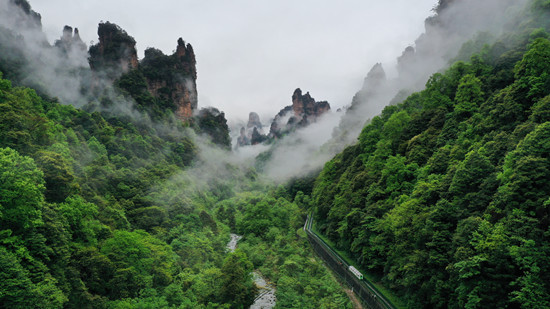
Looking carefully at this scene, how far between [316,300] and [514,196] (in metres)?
20.6

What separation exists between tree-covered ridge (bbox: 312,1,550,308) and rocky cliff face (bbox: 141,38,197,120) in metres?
87.9

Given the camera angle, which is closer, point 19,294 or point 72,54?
point 19,294

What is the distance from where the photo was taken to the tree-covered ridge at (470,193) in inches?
673

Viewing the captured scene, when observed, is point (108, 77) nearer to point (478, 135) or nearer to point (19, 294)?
point (19, 294)

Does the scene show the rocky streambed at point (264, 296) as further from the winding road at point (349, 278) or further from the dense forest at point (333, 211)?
the winding road at point (349, 278)

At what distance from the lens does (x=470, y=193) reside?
857 inches

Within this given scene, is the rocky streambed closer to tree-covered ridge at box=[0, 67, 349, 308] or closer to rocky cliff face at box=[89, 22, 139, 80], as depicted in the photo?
tree-covered ridge at box=[0, 67, 349, 308]

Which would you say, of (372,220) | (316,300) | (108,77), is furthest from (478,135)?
(108,77)

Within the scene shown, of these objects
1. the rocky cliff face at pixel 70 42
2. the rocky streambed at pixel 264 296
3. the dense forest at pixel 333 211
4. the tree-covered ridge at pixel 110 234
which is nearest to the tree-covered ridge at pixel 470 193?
the dense forest at pixel 333 211

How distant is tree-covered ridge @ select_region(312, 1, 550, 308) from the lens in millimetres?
17094

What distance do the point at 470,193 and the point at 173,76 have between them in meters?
112

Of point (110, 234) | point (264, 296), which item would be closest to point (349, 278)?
point (264, 296)

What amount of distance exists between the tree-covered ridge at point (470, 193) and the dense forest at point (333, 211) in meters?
0.11

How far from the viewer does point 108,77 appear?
300 feet
